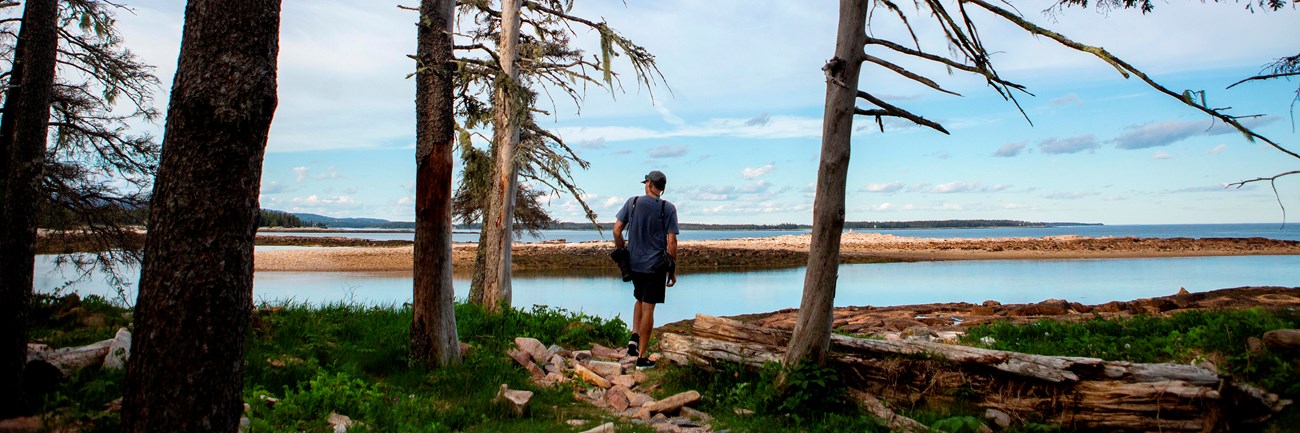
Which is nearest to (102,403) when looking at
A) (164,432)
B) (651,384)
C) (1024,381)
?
(164,432)

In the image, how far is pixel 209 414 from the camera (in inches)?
157

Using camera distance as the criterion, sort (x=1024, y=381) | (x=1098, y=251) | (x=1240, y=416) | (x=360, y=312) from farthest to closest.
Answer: (x=1098, y=251) < (x=360, y=312) < (x=1024, y=381) < (x=1240, y=416)

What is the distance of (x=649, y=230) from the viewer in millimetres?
8594

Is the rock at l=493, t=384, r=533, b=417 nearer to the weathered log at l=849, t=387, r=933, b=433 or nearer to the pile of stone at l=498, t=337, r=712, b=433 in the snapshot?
the pile of stone at l=498, t=337, r=712, b=433

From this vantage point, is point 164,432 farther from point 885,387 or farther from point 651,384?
point 885,387

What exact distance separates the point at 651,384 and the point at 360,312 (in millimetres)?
4391

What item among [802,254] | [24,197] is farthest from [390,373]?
[802,254]

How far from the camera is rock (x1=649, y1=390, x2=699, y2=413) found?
6945 millimetres

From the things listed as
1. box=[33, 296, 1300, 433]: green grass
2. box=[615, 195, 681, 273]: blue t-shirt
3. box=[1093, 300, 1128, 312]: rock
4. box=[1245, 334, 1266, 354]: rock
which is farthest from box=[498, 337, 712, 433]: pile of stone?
box=[1093, 300, 1128, 312]: rock

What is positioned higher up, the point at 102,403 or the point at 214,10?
the point at 214,10

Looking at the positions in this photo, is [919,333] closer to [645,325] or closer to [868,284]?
[645,325]

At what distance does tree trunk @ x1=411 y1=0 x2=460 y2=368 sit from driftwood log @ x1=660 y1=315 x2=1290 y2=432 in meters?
3.21

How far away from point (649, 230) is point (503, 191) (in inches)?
194

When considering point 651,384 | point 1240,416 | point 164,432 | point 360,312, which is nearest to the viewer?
point 164,432
